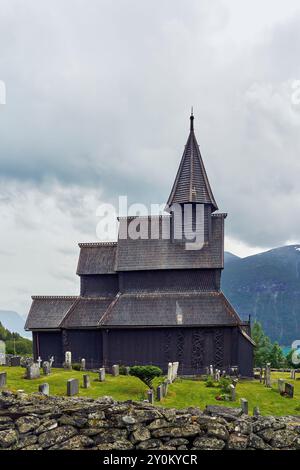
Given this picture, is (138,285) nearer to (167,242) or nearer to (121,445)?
(167,242)

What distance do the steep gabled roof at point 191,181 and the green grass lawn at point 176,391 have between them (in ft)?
54.2

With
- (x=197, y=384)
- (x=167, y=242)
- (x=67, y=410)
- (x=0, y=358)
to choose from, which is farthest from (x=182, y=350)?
(x=67, y=410)

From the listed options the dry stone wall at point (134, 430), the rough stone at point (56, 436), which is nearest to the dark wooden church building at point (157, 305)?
the dry stone wall at point (134, 430)

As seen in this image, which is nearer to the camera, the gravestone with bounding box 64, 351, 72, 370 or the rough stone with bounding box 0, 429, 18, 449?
the rough stone with bounding box 0, 429, 18, 449

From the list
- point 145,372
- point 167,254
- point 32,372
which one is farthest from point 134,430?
point 167,254

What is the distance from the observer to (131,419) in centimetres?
984

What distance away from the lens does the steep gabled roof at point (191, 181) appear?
37.8 metres

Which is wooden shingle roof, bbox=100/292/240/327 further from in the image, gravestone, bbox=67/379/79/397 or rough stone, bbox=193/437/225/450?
rough stone, bbox=193/437/225/450

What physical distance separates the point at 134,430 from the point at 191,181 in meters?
30.4

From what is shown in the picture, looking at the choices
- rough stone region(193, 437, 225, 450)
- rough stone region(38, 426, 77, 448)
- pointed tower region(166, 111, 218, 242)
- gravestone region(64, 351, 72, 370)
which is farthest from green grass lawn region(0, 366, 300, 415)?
pointed tower region(166, 111, 218, 242)

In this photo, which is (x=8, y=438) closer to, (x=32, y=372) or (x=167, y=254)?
(x=32, y=372)

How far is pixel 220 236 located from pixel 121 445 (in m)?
28.5

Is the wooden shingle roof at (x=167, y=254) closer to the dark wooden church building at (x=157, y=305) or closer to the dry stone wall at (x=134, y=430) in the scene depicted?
the dark wooden church building at (x=157, y=305)

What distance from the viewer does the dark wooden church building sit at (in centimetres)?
3209
